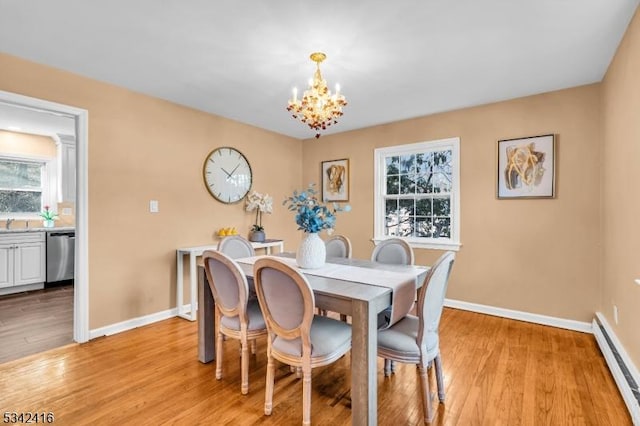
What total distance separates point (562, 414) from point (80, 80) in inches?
174

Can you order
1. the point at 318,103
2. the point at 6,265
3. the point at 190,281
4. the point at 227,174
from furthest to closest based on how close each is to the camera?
1. the point at 6,265
2. the point at 227,174
3. the point at 190,281
4. the point at 318,103

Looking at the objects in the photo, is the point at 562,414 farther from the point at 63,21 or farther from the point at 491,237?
the point at 63,21

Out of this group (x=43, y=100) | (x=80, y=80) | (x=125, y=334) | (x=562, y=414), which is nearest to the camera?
(x=562, y=414)

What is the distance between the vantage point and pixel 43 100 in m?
2.70

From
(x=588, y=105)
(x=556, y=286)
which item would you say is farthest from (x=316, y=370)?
(x=588, y=105)

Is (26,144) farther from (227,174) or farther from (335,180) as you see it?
(335,180)

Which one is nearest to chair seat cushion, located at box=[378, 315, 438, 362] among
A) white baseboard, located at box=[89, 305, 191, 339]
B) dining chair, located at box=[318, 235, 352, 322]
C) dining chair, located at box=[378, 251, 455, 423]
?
dining chair, located at box=[378, 251, 455, 423]

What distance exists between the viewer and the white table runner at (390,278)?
1894 millimetres

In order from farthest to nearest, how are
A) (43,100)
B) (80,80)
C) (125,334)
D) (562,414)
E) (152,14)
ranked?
1. (125,334)
2. (80,80)
3. (43,100)
4. (152,14)
5. (562,414)

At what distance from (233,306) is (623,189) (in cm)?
289

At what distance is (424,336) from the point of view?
5.90 feet

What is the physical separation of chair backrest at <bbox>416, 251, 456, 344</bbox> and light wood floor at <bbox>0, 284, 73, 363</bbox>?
3.10 meters

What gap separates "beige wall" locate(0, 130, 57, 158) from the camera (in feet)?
16.2

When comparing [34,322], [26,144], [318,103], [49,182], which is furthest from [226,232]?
[26,144]
